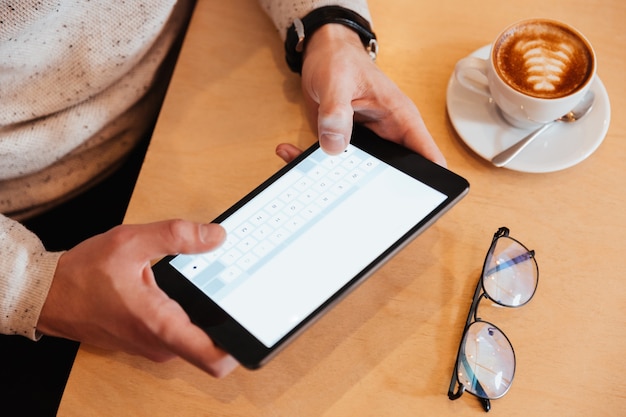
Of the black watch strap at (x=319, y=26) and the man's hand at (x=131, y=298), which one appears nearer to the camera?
the man's hand at (x=131, y=298)

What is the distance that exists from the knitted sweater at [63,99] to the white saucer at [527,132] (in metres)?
0.17

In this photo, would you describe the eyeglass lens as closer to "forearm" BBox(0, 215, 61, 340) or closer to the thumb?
the thumb

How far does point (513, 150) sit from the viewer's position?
0.61 metres

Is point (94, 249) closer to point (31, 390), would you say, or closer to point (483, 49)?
point (31, 390)

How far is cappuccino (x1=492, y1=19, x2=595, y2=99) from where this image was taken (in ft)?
2.00

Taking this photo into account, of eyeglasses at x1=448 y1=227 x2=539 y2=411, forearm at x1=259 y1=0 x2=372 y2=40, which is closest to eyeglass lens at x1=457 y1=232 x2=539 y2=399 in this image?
eyeglasses at x1=448 y1=227 x2=539 y2=411

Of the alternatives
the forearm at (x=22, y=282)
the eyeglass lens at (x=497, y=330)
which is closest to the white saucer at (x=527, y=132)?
the eyeglass lens at (x=497, y=330)

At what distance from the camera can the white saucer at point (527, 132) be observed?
1.99ft

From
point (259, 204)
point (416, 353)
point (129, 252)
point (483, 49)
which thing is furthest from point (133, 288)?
point (483, 49)

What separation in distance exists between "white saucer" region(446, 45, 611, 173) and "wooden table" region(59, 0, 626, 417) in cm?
2

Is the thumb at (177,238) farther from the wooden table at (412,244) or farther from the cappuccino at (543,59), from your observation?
the cappuccino at (543,59)

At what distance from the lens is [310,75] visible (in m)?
0.63

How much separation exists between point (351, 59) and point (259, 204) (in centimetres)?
21

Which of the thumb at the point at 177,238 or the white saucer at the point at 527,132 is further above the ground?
the thumb at the point at 177,238
